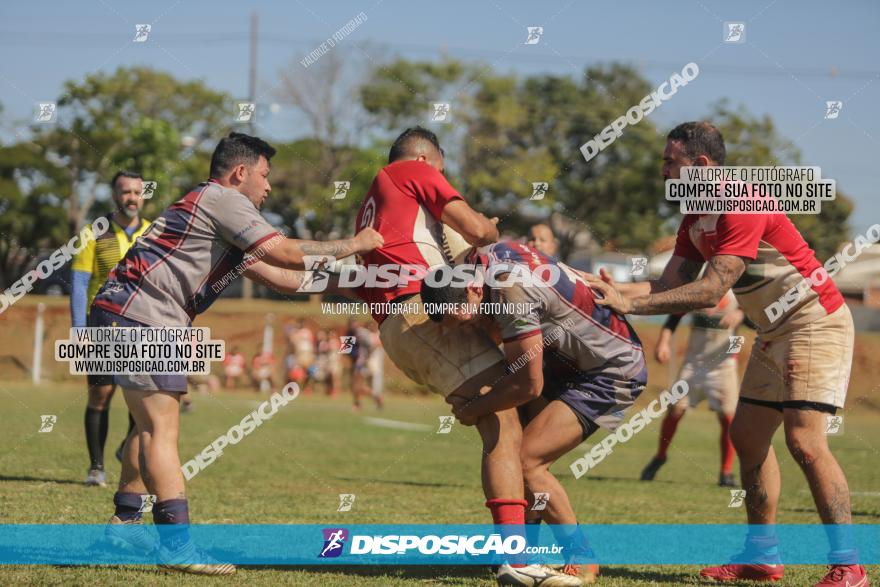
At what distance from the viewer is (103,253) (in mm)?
9141

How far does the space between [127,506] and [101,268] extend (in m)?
3.40

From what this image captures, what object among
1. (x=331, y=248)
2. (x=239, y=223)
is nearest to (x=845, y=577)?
(x=331, y=248)

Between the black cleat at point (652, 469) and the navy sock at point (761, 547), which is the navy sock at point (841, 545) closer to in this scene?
the navy sock at point (761, 547)

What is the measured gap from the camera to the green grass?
5848 millimetres

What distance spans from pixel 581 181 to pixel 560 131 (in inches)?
131

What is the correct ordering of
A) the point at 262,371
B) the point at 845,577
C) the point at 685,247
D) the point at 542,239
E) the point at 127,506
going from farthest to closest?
1. the point at 262,371
2. the point at 542,239
3. the point at 685,247
4. the point at 127,506
5. the point at 845,577

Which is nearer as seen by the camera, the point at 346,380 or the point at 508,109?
the point at 346,380

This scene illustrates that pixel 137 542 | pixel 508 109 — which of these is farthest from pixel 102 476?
pixel 508 109

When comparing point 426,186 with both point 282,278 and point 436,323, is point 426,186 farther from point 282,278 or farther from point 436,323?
point 282,278

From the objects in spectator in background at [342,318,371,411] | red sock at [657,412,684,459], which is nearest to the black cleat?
red sock at [657,412,684,459]

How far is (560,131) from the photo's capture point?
2340 inches

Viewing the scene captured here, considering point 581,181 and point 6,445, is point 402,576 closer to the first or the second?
point 6,445

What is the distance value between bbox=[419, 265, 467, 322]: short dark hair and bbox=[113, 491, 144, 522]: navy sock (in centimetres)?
235

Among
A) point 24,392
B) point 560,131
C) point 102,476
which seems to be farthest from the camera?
point 560,131
